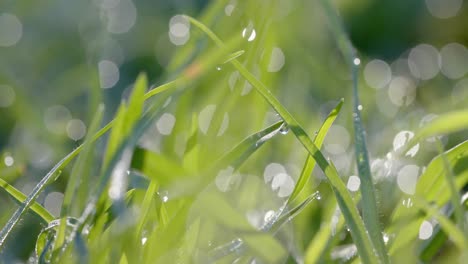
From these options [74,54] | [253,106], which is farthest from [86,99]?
[253,106]

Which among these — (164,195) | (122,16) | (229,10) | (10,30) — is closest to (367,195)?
(164,195)

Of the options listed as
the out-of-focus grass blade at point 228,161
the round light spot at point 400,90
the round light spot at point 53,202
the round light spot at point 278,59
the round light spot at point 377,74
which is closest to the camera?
the out-of-focus grass blade at point 228,161

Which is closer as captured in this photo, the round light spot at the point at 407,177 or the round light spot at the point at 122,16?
the round light spot at the point at 407,177

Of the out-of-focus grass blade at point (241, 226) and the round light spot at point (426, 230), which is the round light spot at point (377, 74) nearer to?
the round light spot at point (426, 230)

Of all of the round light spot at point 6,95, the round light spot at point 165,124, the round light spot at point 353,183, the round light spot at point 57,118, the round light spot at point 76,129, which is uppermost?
the round light spot at point 6,95

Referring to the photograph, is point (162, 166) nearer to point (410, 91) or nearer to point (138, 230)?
point (138, 230)

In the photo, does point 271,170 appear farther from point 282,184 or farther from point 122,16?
point 122,16

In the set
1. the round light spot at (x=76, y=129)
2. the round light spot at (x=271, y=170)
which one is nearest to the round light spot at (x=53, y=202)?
the round light spot at (x=76, y=129)

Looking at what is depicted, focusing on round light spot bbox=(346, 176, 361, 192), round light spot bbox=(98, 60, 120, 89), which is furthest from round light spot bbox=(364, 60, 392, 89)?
round light spot bbox=(346, 176, 361, 192)
